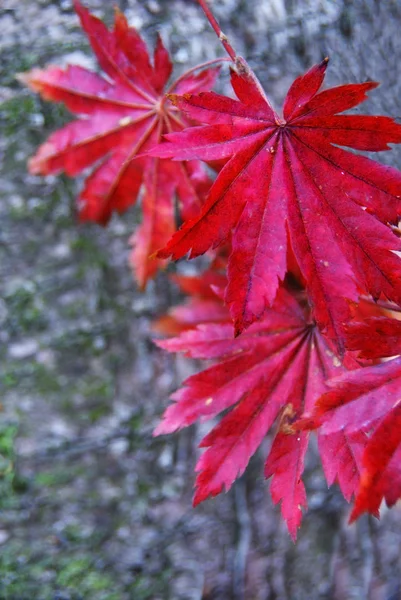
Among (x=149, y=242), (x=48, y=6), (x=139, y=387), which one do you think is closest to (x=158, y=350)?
(x=139, y=387)

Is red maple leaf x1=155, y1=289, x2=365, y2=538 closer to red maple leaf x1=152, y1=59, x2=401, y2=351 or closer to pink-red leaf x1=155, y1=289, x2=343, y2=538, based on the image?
pink-red leaf x1=155, y1=289, x2=343, y2=538

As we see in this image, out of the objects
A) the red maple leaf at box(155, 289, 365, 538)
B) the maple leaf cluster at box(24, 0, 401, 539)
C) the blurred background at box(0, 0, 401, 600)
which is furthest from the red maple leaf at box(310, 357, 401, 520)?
the blurred background at box(0, 0, 401, 600)

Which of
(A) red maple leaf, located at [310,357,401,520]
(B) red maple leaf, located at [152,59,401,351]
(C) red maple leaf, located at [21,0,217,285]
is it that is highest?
(C) red maple leaf, located at [21,0,217,285]

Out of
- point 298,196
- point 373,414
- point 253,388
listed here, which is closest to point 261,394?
point 253,388

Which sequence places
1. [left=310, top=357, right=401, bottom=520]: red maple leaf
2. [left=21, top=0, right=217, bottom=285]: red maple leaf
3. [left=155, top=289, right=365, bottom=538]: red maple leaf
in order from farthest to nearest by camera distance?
[left=21, top=0, right=217, bottom=285]: red maple leaf, [left=155, top=289, right=365, bottom=538]: red maple leaf, [left=310, top=357, right=401, bottom=520]: red maple leaf

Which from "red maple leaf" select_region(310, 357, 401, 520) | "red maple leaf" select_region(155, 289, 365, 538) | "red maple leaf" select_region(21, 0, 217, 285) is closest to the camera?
"red maple leaf" select_region(310, 357, 401, 520)

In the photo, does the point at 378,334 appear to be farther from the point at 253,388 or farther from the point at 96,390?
the point at 96,390

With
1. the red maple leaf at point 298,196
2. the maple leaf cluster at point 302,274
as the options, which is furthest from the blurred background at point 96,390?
the red maple leaf at point 298,196
